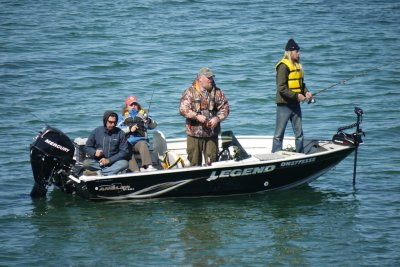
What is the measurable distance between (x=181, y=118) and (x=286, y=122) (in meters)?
5.53

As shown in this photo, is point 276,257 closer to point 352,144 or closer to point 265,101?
point 352,144

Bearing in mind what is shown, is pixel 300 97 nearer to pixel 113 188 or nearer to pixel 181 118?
pixel 113 188

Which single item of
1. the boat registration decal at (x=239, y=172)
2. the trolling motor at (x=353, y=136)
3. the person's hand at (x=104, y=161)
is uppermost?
the trolling motor at (x=353, y=136)

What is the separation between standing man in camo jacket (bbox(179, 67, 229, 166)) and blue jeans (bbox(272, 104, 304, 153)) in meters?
0.88

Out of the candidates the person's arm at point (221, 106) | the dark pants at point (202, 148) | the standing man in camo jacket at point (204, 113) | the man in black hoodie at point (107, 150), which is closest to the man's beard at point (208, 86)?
the standing man in camo jacket at point (204, 113)

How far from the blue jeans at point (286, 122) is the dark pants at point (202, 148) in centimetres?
95

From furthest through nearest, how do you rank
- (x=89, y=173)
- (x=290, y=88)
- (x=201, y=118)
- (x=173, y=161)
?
(x=173, y=161)
(x=290, y=88)
(x=89, y=173)
(x=201, y=118)

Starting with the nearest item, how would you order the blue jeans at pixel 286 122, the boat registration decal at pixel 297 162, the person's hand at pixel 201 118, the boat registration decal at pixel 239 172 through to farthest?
the person's hand at pixel 201 118, the boat registration decal at pixel 239 172, the boat registration decal at pixel 297 162, the blue jeans at pixel 286 122

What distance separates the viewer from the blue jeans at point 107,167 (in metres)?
12.3

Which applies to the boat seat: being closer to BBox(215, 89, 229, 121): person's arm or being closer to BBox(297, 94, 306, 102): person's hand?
BBox(215, 89, 229, 121): person's arm

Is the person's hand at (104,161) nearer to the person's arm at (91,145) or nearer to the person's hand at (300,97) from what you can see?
the person's arm at (91,145)

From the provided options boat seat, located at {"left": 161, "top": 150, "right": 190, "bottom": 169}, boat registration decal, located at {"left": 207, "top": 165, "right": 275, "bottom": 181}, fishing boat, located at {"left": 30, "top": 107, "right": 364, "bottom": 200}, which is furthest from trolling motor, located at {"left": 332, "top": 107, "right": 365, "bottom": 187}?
boat seat, located at {"left": 161, "top": 150, "right": 190, "bottom": 169}

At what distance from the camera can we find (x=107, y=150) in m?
12.3

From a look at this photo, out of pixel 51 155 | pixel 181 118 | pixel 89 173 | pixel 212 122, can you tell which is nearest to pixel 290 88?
pixel 212 122
